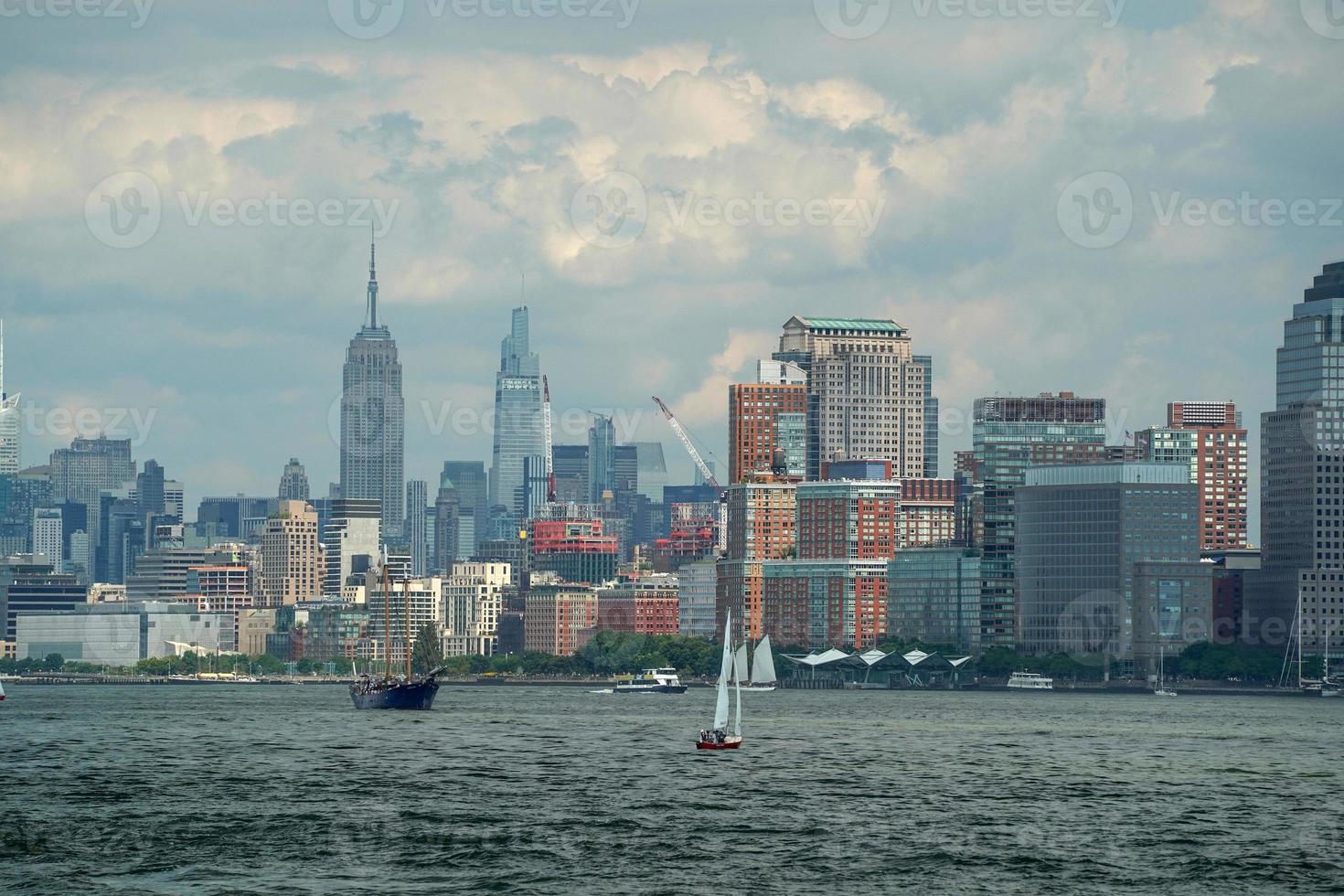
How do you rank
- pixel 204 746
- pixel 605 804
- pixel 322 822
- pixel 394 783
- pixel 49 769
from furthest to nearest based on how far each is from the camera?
pixel 204 746 → pixel 49 769 → pixel 394 783 → pixel 605 804 → pixel 322 822

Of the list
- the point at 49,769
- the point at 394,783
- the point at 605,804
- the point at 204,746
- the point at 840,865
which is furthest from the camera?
the point at 204,746

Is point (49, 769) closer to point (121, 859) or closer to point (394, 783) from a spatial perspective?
point (394, 783)

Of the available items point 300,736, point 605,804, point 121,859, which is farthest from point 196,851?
point 300,736

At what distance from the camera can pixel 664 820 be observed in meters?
123

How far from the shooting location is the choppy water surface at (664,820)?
103 m

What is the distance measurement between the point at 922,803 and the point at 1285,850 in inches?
944

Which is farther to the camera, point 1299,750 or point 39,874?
point 1299,750

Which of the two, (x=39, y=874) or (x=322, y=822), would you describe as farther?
(x=322, y=822)

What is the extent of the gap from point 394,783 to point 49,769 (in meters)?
24.9

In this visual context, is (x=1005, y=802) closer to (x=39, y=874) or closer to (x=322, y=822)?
(x=322, y=822)

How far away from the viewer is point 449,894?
322ft

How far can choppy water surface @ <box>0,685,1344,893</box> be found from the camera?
103250 millimetres

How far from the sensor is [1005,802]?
13388 centimetres

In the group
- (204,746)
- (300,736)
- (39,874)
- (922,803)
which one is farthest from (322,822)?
(300,736)
